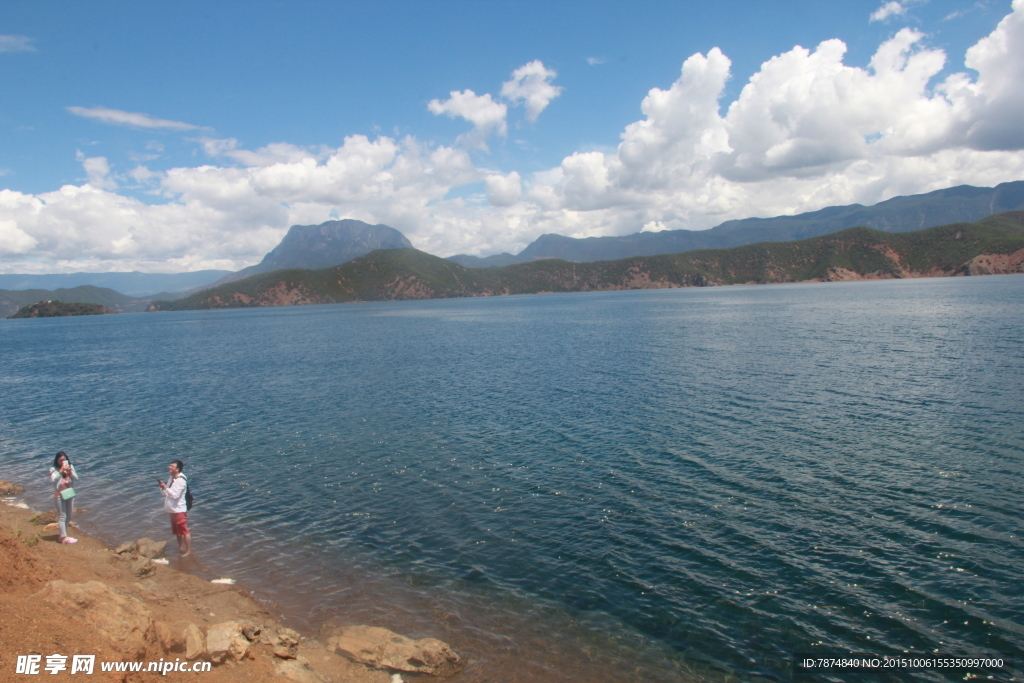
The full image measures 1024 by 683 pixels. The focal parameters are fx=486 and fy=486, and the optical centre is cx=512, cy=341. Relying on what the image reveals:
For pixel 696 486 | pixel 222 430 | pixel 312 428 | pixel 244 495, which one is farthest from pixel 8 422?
pixel 696 486

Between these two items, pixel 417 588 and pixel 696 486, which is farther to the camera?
pixel 696 486

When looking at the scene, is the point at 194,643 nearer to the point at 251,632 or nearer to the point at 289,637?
the point at 251,632

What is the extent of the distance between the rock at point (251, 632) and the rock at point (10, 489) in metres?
25.2

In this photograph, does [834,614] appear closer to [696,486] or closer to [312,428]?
[696,486]

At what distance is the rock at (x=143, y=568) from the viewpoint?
17641mm

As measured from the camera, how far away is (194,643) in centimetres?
1177

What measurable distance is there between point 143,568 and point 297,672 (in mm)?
10192

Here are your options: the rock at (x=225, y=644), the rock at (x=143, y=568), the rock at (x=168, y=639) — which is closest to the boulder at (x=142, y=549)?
the rock at (x=143, y=568)

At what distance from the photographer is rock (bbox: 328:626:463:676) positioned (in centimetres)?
1311

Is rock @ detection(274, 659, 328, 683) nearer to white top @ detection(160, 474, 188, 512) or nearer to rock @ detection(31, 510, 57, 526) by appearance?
white top @ detection(160, 474, 188, 512)

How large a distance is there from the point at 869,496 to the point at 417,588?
20.0 meters

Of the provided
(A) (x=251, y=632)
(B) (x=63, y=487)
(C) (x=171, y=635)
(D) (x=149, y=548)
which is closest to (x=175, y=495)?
(D) (x=149, y=548)

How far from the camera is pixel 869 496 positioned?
21.8 m

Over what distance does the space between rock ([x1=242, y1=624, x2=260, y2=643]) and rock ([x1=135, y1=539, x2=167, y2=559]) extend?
32.3 feet
